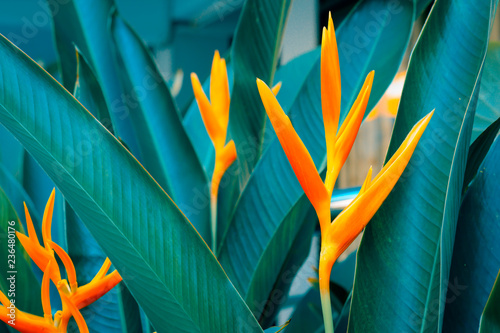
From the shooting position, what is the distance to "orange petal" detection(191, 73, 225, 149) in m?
0.39

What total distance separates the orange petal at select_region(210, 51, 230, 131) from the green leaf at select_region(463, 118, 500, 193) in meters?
0.21

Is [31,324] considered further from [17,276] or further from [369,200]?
[369,200]

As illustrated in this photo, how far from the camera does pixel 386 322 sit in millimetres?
292

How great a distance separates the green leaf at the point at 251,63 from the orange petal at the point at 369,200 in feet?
0.91

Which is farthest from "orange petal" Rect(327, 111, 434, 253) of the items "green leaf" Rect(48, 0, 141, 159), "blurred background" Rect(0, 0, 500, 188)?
"blurred background" Rect(0, 0, 500, 188)

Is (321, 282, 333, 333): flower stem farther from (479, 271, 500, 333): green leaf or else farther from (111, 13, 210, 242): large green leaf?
(111, 13, 210, 242): large green leaf

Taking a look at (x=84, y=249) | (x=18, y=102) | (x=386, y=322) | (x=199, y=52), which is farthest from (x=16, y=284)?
(x=199, y=52)

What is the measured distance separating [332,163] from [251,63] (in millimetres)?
302

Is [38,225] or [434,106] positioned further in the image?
[38,225]

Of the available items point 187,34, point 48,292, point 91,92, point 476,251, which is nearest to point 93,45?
point 91,92

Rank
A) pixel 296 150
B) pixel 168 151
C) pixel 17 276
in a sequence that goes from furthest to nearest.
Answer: pixel 168 151, pixel 17 276, pixel 296 150

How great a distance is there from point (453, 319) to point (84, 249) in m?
0.30

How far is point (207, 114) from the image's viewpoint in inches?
15.5

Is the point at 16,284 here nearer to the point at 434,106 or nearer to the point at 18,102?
the point at 18,102
